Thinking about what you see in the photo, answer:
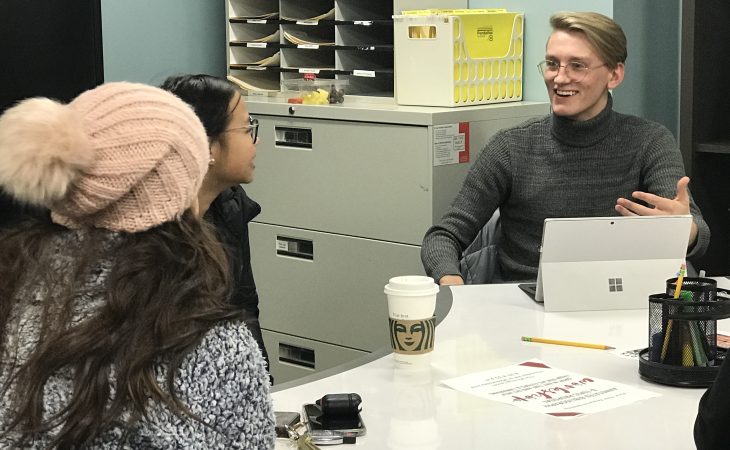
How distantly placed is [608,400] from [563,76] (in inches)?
57.0

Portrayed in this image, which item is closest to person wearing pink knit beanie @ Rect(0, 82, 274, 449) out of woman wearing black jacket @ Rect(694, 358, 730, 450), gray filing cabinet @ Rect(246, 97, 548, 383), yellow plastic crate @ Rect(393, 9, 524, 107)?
woman wearing black jacket @ Rect(694, 358, 730, 450)

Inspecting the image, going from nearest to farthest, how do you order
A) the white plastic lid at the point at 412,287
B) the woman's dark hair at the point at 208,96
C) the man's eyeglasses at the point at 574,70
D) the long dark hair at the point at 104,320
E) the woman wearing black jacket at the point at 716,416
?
1. the long dark hair at the point at 104,320
2. the woman wearing black jacket at the point at 716,416
3. the white plastic lid at the point at 412,287
4. the woman's dark hair at the point at 208,96
5. the man's eyeglasses at the point at 574,70

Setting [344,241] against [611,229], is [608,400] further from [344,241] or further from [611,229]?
[344,241]

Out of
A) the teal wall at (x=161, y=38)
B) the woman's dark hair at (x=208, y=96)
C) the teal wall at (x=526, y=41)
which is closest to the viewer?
the woman's dark hair at (x=208, y=96)

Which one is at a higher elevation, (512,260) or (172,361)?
(172,361)

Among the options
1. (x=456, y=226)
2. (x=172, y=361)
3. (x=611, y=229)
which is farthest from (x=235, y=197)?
(x=172, y=361)

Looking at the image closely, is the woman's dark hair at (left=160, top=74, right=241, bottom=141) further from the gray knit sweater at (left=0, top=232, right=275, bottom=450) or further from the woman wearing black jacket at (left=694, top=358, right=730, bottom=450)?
the woman wearing black jacket at (left=694, top=358, right=730, bottom=450)

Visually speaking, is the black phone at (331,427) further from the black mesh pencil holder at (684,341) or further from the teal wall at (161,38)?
the teal wall at (161,38)

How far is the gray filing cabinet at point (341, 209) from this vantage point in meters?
3.36

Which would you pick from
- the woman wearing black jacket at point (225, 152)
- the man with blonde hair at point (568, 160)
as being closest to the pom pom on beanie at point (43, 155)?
the woman wearing black jacket at point (225, 152)

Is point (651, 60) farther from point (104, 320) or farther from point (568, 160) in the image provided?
point (104, 320)

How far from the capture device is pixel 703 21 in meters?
3.34

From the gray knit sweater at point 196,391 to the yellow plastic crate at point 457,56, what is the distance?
236 centimetres

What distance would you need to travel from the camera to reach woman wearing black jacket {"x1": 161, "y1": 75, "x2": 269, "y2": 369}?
2475 millimetres
